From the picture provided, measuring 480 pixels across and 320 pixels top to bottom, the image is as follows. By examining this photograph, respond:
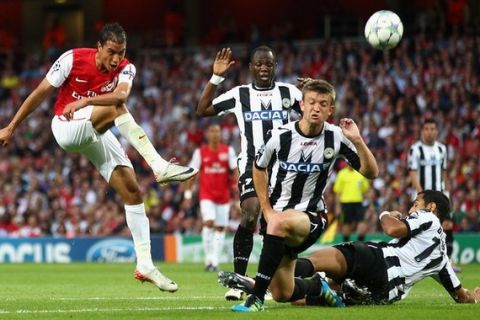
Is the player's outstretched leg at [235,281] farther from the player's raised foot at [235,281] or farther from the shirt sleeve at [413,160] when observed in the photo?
the shirt sleeve at [413,160]

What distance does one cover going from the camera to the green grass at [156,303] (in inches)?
329

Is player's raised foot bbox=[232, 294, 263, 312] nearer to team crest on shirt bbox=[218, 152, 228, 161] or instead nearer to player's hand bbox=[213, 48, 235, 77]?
player's hand bbox=[213, 48, 235, 77]

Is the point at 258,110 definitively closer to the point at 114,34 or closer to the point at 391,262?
the point at 114,34

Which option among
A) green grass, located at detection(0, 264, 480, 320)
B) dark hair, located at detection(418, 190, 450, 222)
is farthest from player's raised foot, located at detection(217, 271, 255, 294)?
dark hair, located at detection(418, 190, 450, 222)

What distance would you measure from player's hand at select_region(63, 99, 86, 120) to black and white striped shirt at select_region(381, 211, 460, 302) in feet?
9.40

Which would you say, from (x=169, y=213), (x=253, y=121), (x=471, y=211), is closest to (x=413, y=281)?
(x=253, y=121)

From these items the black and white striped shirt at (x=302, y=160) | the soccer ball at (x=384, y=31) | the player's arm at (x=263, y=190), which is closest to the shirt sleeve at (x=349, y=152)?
the black and white striped shirt at (x=302, y=160)

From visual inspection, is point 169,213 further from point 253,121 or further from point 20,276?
point 253,121

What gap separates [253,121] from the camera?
1067 cm

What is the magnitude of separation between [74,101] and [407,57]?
16.2 m

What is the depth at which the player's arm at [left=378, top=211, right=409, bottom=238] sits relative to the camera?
9203 millimetres

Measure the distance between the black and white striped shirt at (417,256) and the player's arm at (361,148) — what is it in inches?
41.1

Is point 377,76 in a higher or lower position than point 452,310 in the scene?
higher

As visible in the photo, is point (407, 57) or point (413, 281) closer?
point (413, 281)
